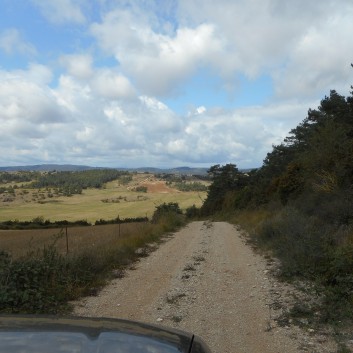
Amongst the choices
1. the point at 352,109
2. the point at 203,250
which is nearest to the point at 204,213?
the point at 352,109

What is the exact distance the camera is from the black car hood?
2217mm

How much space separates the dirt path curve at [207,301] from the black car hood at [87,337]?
11.1 ft

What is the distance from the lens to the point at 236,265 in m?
12.6

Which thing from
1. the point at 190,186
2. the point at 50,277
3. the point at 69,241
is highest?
the point at 50,277

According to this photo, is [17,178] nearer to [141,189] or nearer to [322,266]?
[141,189]

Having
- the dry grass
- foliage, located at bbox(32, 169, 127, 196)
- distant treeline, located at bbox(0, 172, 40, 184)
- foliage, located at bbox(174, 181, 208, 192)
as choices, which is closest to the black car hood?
the dry grass

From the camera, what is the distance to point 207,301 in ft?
26.9

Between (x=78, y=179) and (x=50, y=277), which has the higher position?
(x=50, y=277)

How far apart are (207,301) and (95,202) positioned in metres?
96.8

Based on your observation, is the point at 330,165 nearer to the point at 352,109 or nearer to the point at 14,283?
the point at 352,109

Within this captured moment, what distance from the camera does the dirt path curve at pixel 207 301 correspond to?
597 centimetres

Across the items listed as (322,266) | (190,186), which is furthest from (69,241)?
(190,186)

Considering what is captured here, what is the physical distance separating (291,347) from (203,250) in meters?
10.6

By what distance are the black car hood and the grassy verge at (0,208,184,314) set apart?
4.79 m
